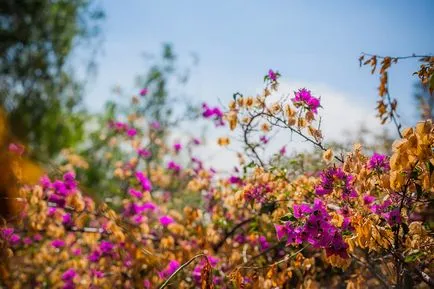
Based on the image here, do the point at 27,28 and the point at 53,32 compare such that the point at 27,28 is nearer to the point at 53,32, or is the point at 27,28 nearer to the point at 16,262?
the point at 53,32

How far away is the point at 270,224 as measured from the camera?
3090mm

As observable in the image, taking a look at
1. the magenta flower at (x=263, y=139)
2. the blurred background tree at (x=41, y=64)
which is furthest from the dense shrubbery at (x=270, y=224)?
the blurred background tree at (x=41, y=64)

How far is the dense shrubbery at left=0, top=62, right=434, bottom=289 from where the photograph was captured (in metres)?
1.51

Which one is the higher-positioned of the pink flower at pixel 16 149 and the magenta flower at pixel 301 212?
the magenta flower at pixel 301 212

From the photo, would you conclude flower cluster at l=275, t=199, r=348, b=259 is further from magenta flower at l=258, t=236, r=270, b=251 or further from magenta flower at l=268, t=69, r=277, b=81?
magenta flower at l=258, t=236, r=270, b=251

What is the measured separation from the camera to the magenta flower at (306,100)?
185 cm

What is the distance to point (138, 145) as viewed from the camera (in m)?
6.01

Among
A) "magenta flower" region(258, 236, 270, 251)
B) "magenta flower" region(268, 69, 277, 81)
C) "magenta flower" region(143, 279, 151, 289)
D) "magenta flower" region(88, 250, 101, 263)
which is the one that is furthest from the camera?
"magenta flower" region(88, 250, 101, 263)

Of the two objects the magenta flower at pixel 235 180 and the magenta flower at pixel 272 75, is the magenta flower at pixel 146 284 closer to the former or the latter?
the magenta flower at pixel 235 180

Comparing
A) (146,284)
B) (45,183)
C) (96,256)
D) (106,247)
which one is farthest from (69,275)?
(45,183)

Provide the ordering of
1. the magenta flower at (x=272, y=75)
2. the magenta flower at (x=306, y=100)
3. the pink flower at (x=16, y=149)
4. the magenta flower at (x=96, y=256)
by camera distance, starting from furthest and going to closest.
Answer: the magenta flower at (x=96, y=256)
the pink flower at (x=16, y=149)
the magenta flower at (x=272, y=75)
the magenta flower at (x=306, y=100)

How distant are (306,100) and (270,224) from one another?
1.59m

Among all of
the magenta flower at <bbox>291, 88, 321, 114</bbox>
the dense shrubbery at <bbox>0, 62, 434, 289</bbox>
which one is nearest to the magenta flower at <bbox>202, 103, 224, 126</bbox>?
the dense shrubbery at <bbox>0, 62, 434, 289</bbox>

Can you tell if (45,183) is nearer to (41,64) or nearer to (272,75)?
(272,75)
